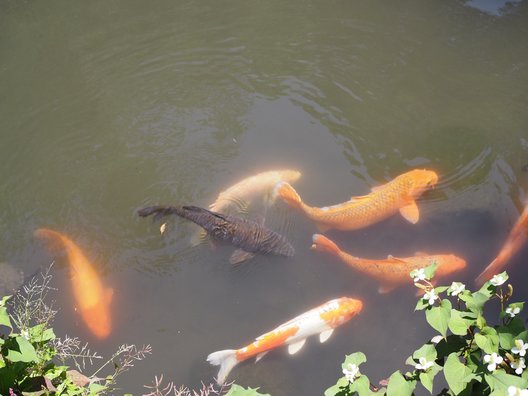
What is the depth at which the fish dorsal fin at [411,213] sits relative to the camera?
17.3 ft

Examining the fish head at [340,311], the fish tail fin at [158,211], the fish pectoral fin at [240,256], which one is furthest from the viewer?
A: the fish pectoral fin at [240,256]

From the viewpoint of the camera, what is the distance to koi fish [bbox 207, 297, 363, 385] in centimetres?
436

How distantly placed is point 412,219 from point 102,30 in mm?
6141

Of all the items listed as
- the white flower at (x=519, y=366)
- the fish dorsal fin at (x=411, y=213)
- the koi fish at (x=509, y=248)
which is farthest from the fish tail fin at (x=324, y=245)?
the white flower at (x=519, y=366)

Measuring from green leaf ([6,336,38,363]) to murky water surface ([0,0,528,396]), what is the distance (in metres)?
2.29

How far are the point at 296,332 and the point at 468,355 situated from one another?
2368 mm

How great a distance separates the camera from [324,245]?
501cm

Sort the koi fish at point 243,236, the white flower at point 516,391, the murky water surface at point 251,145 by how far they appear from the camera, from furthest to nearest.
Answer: the koi fish at point 243,236 → the murky water surface at point 251,145 → the white flower at point 516,391

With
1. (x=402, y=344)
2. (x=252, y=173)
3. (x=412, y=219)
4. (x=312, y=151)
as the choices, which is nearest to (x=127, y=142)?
(x=252, y=173)

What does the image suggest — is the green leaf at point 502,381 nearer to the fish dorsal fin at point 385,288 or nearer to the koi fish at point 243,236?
the fish dorsal fin at point 385,288

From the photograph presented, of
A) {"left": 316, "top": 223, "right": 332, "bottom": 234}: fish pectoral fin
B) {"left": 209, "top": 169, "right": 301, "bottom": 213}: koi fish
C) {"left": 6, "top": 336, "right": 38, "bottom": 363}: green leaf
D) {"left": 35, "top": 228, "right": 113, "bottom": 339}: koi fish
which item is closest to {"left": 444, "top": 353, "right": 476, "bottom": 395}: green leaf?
{"left": 6, "top": 336, "right": 38, "bottom": 363}: green leaf

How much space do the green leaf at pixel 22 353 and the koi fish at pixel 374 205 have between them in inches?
135

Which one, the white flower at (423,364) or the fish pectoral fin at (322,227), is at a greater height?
the white flower at (423,364)

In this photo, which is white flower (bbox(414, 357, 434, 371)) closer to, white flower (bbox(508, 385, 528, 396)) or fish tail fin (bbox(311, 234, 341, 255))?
white flower (bbox(508, 385, 528, 396))
